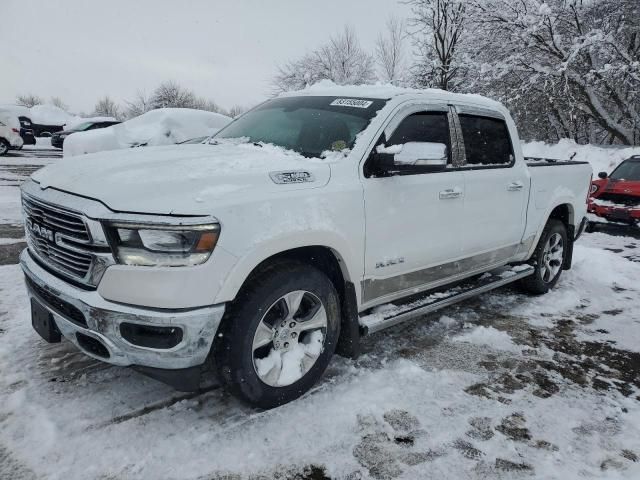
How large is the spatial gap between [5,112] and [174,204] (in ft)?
64.7

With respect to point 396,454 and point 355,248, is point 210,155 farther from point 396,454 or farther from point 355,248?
point 396,454

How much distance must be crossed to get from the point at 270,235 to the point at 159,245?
0.56 metres

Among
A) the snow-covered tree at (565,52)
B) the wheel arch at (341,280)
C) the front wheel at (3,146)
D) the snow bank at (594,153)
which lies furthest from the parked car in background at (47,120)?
the wheel arch at (341,280)

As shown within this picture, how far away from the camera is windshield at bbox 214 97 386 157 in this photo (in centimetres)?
343

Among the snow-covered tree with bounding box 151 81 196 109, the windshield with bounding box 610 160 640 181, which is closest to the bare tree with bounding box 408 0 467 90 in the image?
the windshield with bounding box 610 160 640 181

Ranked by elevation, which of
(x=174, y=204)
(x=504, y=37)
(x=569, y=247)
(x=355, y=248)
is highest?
(x=504, y=37)

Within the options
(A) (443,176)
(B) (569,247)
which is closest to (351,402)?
(A) (443,176)

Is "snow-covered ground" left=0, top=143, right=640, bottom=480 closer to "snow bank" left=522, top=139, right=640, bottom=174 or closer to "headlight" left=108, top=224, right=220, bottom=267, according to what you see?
"headlight" left=108, top=224, right=220, bottom=267

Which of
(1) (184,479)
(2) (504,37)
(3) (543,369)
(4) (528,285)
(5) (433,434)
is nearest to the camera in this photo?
(1) (184,479)

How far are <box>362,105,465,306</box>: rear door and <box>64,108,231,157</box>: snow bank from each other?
9669mm

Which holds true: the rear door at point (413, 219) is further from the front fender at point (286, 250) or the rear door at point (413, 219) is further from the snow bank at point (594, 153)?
the snow bank at point (594, 153)

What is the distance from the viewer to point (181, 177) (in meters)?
2.62

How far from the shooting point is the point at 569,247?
5723mm

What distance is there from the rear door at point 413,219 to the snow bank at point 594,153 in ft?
41.6
